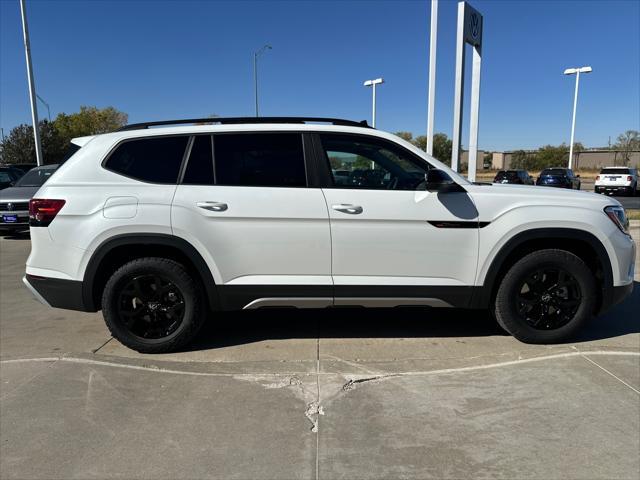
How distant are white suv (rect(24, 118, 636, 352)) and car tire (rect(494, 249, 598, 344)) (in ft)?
0.04

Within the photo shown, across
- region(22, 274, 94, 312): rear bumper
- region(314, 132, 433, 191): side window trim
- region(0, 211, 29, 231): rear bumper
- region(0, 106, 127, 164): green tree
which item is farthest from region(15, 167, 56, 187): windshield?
region(0, 106, 127, 164): green tree

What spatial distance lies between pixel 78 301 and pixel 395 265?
265cm

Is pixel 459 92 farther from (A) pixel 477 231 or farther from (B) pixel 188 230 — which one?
(B) pixel 188 230

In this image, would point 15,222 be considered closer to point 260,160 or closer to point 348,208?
point 260,160

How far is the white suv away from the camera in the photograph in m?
3.89

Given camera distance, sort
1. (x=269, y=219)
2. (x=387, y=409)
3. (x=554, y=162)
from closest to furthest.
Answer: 1. (x=387, y=409)
2. (x=269, y=219)
3. (x=554, y=162)

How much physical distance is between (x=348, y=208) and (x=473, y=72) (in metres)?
11.8

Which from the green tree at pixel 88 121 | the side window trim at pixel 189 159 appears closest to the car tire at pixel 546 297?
the side window trim at pixel 189 159

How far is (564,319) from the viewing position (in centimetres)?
418

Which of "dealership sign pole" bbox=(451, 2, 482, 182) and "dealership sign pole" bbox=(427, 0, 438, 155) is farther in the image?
"dealership sign pole" bbox=(427, 0, 438, 155)

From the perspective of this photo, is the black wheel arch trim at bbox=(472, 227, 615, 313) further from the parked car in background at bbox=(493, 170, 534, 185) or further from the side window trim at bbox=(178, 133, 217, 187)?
the parked car in background at bbox=(493, 170, 534, 185)

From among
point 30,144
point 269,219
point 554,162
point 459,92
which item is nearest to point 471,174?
point 459,92

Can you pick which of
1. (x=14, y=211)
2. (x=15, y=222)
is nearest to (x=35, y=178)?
(x=14, y=211)

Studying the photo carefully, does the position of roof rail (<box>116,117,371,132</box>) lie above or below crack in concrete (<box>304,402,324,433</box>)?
above
